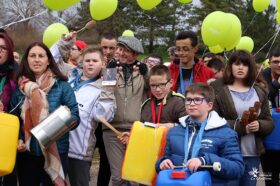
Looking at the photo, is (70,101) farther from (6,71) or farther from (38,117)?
(6,71)

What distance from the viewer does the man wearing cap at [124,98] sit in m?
4.41

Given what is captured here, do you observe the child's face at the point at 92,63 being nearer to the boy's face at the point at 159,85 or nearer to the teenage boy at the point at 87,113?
the teenage boy at the point at 87,113

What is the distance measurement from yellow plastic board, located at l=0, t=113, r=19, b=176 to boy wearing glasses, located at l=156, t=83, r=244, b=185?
1.18 m

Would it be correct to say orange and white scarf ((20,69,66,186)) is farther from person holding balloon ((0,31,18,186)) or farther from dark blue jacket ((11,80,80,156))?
person holding balloon ((0,31,18,186))

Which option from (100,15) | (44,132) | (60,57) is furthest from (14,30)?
(44,132)

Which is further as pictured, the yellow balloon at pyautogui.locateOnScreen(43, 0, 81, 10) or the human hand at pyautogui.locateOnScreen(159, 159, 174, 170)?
the yellow balloon at pyautogui.locateOnScreen(43, 0, 81, 10)

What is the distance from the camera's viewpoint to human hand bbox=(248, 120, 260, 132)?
14.1 ft

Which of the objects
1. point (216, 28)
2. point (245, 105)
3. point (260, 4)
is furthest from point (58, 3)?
point (260, 4)

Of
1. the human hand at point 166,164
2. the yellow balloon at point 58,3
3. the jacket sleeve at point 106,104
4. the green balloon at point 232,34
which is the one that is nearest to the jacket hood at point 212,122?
the human hand at point 166,164

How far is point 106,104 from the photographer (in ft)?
14.0

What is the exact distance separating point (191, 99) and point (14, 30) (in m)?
16.8

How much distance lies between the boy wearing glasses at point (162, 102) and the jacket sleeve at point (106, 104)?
297 millimetres

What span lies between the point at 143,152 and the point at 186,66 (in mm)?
1374

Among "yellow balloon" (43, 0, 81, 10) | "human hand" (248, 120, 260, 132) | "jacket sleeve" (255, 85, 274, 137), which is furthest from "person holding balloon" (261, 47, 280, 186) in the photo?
"yellow balloon" (43, 0, 81, 10)
